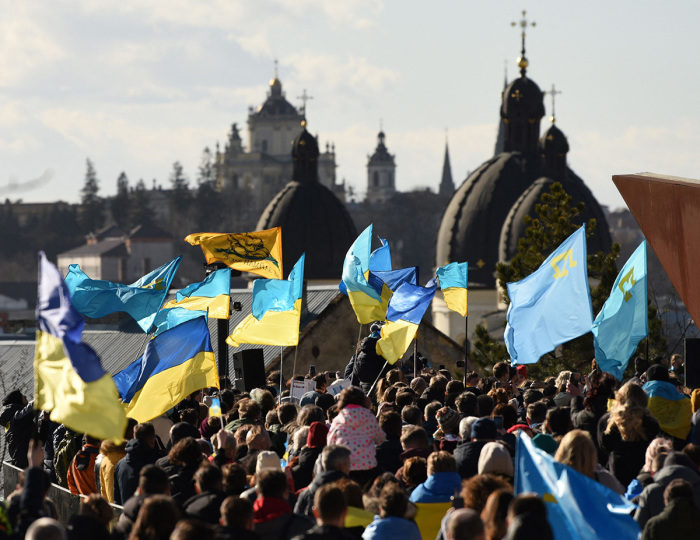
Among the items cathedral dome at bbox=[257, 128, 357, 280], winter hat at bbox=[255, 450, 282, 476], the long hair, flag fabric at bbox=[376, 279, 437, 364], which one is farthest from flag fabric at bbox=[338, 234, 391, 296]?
cathedral dome at bbox=[257, 128, 357, 280]

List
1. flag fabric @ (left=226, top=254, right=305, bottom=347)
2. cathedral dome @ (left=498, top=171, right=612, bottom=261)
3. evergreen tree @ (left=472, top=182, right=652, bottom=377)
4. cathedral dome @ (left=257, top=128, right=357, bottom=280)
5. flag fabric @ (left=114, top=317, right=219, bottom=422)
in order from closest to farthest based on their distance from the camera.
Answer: flag fabric @ (left=114, top=317, right=219, bottom=422)
flag fabric @ (left=226, top=254, right=305, bottom=347)
evergreen tree @ (left=472, top=182, right=652, bottom=377)
cathedral dome @ (left=498, top=171, right=612, bottom=261)
cathedral dome @ (left=257, top=128, right=357, bottom=280)

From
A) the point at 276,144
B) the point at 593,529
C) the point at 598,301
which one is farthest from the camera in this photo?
the point at 276,144

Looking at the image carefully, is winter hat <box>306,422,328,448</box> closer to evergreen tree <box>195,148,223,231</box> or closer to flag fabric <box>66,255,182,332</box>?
flag fabric <box>66,255,182,332</box>

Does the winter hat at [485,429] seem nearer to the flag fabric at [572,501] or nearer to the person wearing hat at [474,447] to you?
the person wearing hat at [474,447]

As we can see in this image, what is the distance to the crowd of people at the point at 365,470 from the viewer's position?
817 centimetres

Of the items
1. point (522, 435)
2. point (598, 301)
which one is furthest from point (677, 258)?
point (598, 301)

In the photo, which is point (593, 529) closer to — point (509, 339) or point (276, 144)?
point (509, 339)

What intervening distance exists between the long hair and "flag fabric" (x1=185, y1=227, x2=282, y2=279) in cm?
864

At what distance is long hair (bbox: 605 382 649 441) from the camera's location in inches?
398

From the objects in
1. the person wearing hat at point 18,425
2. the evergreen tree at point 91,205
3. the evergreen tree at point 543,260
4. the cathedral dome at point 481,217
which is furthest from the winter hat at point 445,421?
the evergreen tree at point 91,205

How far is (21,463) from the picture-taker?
48.8 ft

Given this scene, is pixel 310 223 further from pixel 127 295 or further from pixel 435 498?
pixel 435 498

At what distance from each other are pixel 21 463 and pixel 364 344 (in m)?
4.10

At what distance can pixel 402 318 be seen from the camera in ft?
53.5
